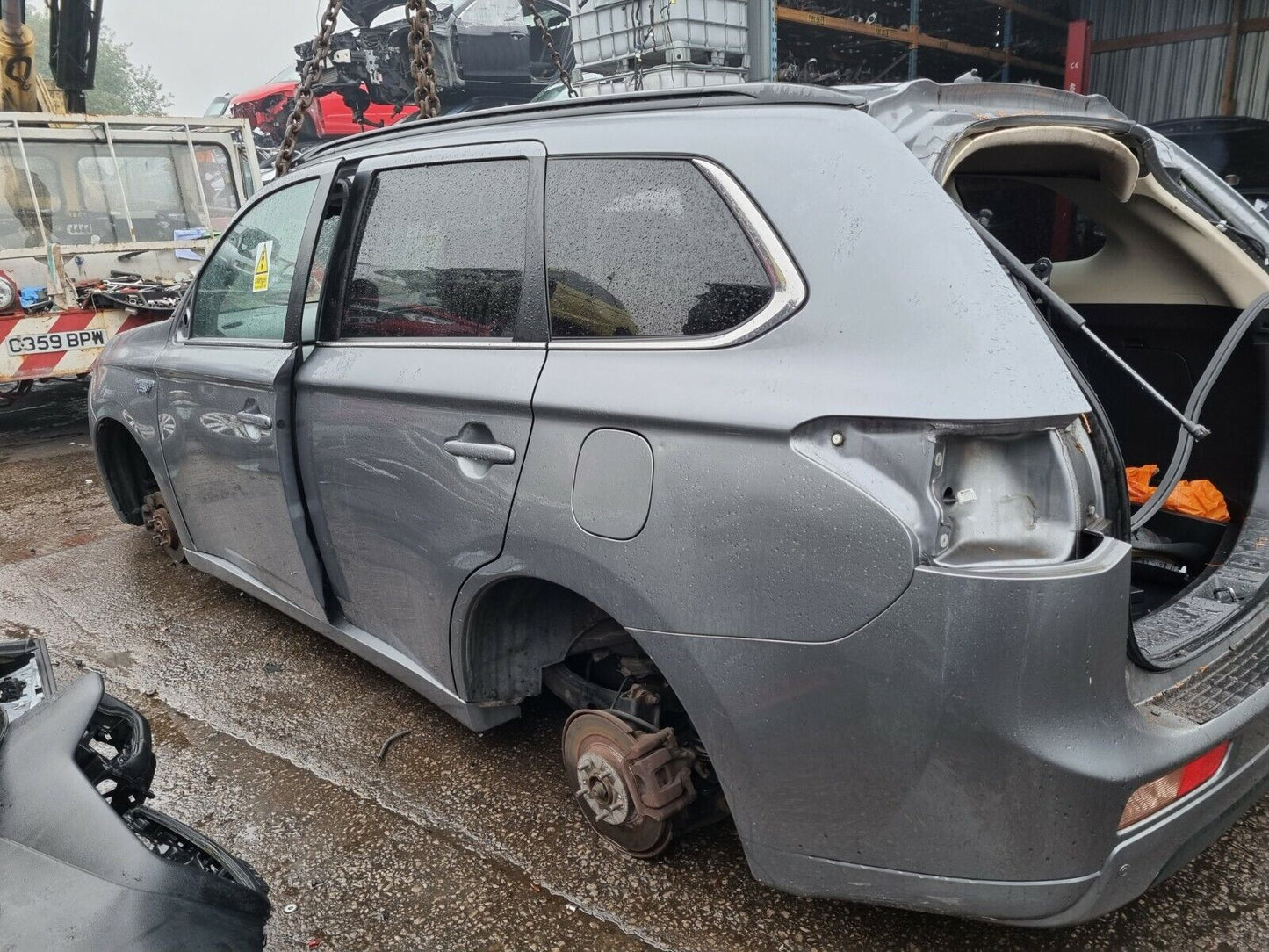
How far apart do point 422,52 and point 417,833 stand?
3.07m

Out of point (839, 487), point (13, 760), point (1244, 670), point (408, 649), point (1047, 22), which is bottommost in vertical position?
point (408, 649)

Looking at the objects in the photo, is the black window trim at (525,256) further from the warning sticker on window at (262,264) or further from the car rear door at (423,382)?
the warning sticker on window at (262,264)

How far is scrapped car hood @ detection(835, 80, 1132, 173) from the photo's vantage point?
1.73 m

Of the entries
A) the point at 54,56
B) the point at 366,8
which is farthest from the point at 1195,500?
the point at 366,8

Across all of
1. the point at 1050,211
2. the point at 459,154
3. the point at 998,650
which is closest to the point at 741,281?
the point at 998,650

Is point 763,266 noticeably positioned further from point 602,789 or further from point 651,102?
point 602,789

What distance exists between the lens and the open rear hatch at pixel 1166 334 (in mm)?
2021

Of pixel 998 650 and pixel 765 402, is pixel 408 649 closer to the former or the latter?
pixel 765 402

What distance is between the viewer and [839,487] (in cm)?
148

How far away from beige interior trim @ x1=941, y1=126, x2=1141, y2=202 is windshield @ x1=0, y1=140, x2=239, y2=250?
7.14 meters

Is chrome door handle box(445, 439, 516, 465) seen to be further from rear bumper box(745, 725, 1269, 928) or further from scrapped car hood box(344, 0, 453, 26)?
scrapped car hood box(344, 0, 453, 26)

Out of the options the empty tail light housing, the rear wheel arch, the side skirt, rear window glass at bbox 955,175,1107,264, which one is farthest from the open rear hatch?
the side skirt

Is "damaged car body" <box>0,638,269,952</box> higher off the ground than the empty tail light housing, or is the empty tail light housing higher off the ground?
"damaged car body" <box>0,638,269,952</box>

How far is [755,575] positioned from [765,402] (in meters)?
0.30
